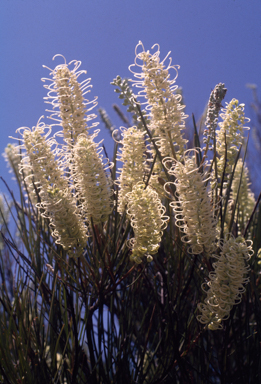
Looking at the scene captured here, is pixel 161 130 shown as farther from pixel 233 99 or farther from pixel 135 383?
pixel 135 383

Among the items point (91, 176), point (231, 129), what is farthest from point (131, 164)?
point (231, 129)

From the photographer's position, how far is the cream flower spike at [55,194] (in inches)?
18.9

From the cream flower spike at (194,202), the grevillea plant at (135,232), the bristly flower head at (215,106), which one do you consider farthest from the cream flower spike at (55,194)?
the bristly flower head at (215,106)

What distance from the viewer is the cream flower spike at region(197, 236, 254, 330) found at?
1.49ft

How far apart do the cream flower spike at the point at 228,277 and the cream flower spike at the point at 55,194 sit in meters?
0.20

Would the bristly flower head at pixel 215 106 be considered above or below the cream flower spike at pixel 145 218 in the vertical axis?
above

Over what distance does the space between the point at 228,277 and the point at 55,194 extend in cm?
27

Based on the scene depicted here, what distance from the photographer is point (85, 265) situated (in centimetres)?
56

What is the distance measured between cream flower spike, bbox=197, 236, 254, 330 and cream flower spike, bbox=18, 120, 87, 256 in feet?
0.66

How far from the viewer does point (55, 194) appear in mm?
478

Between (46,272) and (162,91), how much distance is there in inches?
15.6

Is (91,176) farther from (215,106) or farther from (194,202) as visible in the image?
(215,106)

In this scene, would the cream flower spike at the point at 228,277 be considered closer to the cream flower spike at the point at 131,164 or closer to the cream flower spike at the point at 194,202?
the cream flower spike at the point at 194,202

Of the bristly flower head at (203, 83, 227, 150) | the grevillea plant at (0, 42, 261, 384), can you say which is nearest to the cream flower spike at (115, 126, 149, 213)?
the grevillea plant at (0, 42, 261, 384)
